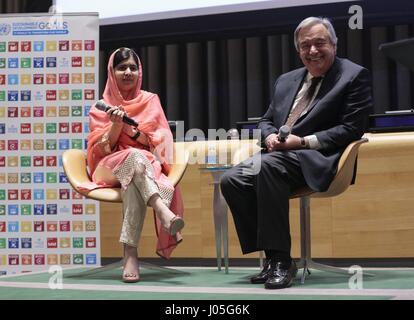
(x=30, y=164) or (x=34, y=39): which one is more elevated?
(x=34, y=39)

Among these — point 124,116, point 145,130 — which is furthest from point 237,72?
point 124,116

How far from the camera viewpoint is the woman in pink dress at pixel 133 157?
3.00 meters

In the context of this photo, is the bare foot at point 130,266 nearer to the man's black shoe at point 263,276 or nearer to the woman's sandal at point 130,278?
the woman's sandal at point 130,278

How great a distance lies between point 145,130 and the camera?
3266mm

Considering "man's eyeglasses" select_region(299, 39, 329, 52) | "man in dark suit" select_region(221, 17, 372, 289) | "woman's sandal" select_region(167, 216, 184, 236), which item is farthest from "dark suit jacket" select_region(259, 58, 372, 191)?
"woman's sandal" select_region(167, 216, 184, 236)

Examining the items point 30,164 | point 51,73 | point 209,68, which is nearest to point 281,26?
point 209,68

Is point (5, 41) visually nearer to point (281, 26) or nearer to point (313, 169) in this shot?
point (281, 26)

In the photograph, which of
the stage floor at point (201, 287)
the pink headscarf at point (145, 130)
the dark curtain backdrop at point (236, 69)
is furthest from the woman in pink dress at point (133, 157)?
the dark curtain backdrop at point (236, 69)

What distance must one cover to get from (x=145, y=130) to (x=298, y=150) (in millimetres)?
837

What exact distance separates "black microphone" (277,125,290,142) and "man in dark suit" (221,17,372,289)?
0.01 meters

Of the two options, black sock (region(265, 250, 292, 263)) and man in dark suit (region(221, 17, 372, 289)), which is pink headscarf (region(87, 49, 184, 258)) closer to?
man in dark suit (region(221, 17, 372, 289))

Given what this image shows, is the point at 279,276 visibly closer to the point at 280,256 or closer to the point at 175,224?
the point at 280,256

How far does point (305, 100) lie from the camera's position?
116 inches
